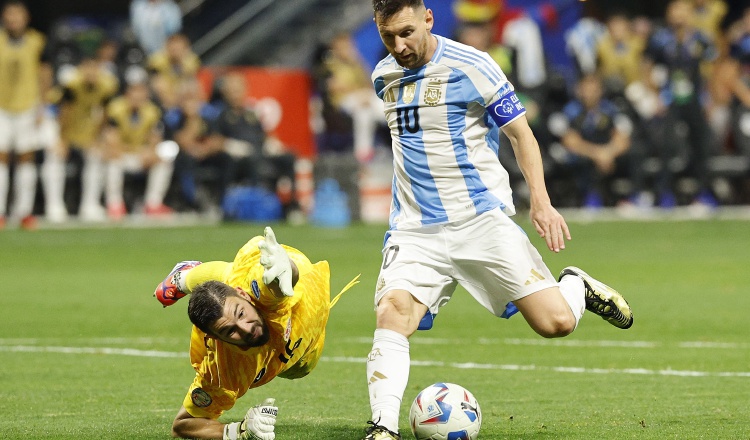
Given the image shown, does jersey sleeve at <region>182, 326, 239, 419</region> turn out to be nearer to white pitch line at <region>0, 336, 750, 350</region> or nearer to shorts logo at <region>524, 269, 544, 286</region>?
shorts logo at <region>524, 269, 544, 286</region>

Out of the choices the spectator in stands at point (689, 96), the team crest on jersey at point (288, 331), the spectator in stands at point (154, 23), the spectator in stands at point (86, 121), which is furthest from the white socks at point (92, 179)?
the team crest on jersey at point (288, 331)

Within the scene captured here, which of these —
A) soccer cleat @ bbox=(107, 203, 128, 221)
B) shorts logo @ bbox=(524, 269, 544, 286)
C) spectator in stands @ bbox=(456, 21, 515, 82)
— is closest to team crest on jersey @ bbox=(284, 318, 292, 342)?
shorts logo @ bbox=(524, 269, 544, 286)

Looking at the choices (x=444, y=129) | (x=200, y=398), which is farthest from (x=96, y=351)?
(x=444, y=129)

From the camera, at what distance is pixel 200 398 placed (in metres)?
6.92

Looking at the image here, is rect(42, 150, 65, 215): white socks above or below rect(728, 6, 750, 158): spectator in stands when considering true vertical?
below

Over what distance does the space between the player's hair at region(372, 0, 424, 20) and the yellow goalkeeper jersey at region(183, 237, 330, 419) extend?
128cm

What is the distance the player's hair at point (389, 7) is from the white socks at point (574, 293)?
5.85ft

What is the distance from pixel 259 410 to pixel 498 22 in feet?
68.4

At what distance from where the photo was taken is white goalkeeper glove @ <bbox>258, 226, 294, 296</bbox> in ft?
20.4

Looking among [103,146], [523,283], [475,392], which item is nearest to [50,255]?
[103,146]

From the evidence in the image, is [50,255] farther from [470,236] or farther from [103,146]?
[470,236]

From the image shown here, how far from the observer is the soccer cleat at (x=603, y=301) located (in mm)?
7719

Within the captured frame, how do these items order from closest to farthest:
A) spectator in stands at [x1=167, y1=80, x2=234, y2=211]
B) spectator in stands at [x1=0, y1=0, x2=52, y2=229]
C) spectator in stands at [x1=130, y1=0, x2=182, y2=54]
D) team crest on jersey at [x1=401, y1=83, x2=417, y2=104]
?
team crest on jersey at [x1=401, y1=83, x2=417, y2=104] < spectator in stands at [x1=0, y1=0, x2=52, y2=229] < spectator in stands at [x1=167, y1=80, x2=234, y2=211] < spectator in stands at [x1=130, y1=0, x2=182, y2=54]

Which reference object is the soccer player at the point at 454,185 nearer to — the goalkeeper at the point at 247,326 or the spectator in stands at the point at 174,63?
A: the goalkeeper at the point at 247,326
